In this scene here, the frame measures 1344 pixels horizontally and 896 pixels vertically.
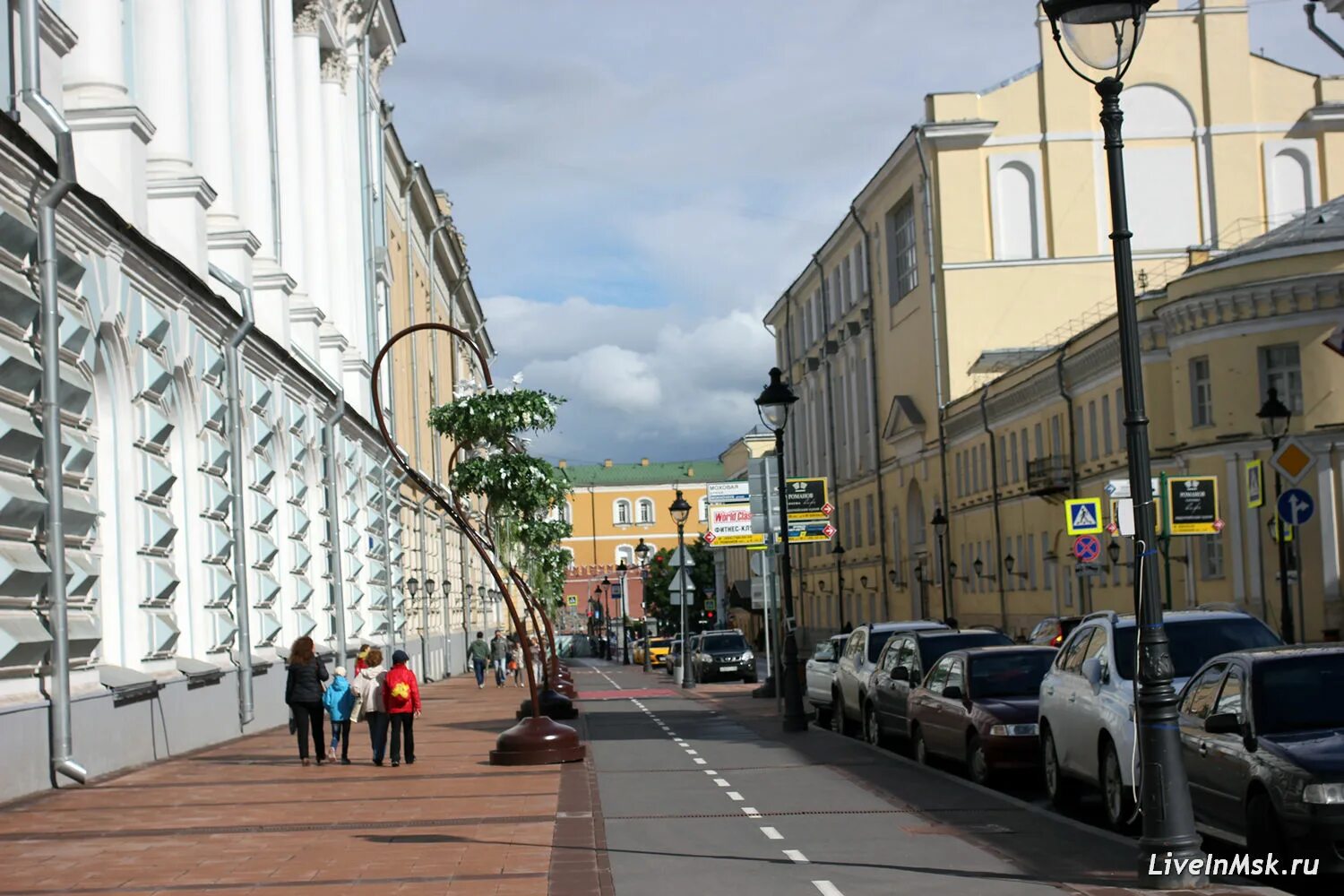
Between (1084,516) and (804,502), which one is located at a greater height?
(804,502)

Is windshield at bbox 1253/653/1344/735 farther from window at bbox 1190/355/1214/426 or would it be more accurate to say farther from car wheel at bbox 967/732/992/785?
window at bbox 1190/355/1214/426

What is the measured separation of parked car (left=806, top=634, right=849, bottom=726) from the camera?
2916 centimetres

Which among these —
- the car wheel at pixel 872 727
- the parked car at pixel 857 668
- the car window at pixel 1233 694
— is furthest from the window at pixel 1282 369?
the car window at pixel 1233 694

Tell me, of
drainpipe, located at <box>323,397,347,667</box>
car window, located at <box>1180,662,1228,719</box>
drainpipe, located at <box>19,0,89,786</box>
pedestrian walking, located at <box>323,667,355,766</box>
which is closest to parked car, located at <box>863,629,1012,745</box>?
pedestrian walking, located at <box>323,667,355,766</box>

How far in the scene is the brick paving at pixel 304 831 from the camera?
1111 centimetres

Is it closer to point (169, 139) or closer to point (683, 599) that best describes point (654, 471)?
point (683, 599)

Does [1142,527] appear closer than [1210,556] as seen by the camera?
Yes

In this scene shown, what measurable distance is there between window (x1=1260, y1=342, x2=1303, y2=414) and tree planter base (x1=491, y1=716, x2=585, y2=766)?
26.6m

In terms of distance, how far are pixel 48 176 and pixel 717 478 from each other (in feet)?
495

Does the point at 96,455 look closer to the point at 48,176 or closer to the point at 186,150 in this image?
the point at 48,176

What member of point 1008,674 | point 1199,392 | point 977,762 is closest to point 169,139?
point 1008,674

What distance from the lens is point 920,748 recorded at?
2062cm

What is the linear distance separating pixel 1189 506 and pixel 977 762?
12344 millimetres

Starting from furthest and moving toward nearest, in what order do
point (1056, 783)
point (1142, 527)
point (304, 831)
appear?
point (1056, 783) < point (304, 831) < point (1142, 527)
